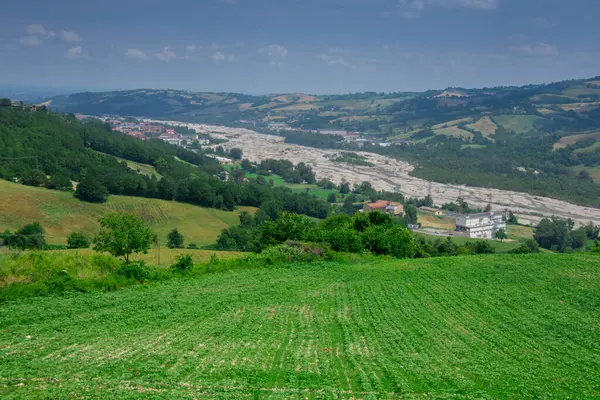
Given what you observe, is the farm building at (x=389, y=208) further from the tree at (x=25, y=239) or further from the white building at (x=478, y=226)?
the tree at (x=25, y=239)

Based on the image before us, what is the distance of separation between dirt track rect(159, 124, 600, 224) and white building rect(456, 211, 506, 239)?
13052 millimetres

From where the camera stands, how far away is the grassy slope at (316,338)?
13.8 m

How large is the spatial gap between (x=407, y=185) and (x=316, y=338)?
11877cm

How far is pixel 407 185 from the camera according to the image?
134 m

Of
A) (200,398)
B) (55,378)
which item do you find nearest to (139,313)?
(55,378)

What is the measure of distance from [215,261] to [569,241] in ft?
231

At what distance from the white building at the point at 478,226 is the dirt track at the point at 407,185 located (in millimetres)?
13052

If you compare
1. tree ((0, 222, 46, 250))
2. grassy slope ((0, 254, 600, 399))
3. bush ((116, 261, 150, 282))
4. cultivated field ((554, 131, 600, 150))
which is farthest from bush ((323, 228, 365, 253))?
cultivated field ((554, 131, 600, 150))

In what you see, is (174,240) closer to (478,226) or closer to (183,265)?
(183,265)

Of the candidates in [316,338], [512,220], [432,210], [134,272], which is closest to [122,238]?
[134,272]

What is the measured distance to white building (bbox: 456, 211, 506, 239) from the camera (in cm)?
8804

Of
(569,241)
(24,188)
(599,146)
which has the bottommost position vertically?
(569,241)

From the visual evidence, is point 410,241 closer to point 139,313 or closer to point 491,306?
point 491,306

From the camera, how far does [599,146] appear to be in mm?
163750
